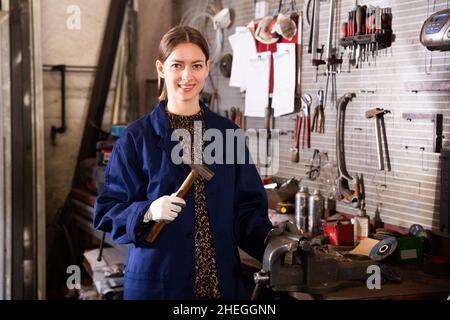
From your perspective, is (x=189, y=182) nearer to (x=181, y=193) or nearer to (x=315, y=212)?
(x=181, y=193)

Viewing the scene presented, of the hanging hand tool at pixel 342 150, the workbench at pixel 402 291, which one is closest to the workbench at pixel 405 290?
the workbench at pixel 402 291

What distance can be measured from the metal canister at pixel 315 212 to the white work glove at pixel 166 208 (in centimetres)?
110

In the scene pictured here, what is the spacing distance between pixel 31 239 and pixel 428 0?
8.18ft

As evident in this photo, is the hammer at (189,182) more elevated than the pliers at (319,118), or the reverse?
the pliers at (319,118)

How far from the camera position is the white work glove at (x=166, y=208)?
174 cm

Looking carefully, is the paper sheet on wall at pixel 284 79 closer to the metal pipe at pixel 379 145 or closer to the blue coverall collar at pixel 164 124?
the metal pipe at pixel 379 145

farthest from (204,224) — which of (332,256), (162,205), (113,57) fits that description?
(113,57)

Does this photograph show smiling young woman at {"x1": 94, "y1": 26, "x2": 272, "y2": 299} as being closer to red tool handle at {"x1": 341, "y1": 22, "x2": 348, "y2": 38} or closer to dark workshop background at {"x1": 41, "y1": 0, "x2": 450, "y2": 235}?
dark workshop background at {"x1": 41, "y1": 0, "x2": 450, "y2": 235}

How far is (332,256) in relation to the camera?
6.88ft

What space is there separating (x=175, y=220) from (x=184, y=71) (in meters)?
0.42

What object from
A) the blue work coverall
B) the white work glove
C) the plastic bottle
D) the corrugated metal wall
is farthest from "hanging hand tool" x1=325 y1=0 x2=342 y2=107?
the white work glove

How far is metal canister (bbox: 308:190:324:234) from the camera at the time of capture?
2736 millimetres

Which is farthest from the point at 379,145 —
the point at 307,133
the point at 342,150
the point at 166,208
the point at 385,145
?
the point at 166,208

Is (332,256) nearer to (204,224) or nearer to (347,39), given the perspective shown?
(204,224)
